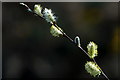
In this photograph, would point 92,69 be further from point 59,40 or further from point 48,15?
point 59,40

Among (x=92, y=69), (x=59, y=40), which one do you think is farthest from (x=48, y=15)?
(x=59, y=40)

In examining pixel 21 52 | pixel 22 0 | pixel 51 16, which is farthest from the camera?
pixel 21 52

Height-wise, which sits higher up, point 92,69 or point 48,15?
point 48,15

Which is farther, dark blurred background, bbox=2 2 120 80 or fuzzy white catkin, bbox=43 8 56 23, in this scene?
dark blurred background, bbox=2 2 120 80

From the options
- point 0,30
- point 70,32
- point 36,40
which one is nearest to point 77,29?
point 70,32

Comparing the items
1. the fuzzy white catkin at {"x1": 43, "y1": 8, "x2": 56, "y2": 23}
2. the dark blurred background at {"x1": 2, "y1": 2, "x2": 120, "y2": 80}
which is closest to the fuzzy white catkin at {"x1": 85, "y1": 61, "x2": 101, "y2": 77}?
the fuzzy white catkin at {"x1": 43, "y1": 8, "x2": 56, "y2": 23}

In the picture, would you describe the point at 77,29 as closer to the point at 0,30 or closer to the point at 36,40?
the point at 36,40

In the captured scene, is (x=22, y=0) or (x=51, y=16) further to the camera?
Answer: (x=22, y=0)

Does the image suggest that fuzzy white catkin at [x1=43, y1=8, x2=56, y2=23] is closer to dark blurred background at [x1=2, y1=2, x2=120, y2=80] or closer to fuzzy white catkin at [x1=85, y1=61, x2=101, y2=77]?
fuzzy white catkin at [x1=85, y1=61, x2=101, y2=77]

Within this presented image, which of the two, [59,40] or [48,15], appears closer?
[48,15]
